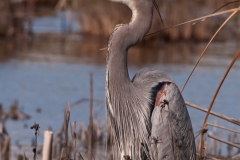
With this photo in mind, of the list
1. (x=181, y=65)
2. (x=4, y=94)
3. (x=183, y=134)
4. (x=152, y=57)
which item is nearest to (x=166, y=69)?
(x=181, y=65)

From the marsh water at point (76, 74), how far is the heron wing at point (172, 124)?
2.59m

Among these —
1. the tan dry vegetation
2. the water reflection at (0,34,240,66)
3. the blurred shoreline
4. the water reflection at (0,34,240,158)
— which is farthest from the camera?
the tan dry vegetation

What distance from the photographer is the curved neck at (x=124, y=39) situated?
4430 millimetres

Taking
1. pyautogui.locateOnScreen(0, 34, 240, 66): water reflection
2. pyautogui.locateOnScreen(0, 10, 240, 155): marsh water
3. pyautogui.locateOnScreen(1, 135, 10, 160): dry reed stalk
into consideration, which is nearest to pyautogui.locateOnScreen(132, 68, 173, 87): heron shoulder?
pyautogui.locateOnScreen(0, 10, 240, 155): marsh water

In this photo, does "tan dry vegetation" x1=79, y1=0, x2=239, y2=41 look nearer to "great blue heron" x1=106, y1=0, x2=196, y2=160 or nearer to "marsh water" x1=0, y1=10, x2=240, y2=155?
"marsh water" x1=0, y1=10, x2=240, y2=155

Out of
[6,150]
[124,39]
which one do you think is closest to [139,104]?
[124,39]

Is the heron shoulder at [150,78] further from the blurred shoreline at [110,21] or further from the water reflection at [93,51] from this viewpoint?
the blurred shoreline at [110,21]

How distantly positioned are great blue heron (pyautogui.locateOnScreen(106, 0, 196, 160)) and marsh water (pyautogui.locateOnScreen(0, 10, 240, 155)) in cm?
256

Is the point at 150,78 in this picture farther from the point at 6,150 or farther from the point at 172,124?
the point at 6,150

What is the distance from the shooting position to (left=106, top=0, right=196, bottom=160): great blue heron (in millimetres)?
4469

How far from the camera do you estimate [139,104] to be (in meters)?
4.70

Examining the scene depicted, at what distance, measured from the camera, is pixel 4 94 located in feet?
35.9

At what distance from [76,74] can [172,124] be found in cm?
843

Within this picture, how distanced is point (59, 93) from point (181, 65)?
4059 mm
